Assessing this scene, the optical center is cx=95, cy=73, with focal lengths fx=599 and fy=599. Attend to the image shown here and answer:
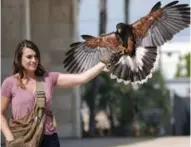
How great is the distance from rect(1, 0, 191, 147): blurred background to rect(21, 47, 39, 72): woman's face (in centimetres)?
104

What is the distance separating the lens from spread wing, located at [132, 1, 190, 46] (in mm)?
4176

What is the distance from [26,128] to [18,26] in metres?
6.01

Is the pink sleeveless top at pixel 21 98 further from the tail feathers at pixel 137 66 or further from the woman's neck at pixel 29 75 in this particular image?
the tail feathers at pixel 137 66

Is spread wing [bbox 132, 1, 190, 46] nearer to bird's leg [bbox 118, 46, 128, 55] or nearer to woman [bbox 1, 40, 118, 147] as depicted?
bird's leg [bbox 118, 46, 128, 55]

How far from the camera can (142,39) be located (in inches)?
165

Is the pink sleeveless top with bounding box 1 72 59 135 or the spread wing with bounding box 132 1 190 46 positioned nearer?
the pink sleeveless top with bounding box 1 72 59 135

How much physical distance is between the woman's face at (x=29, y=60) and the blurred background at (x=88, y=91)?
3.43 ft

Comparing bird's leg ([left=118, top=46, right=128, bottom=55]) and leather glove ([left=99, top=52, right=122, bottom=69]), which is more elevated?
bird's leg ([left=118, top=46, right=128, bottom=55])

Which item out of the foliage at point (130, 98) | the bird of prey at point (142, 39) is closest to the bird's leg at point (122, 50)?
the bird of prey at point (142, 39)

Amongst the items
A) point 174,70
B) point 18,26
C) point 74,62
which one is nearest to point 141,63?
point 74,62

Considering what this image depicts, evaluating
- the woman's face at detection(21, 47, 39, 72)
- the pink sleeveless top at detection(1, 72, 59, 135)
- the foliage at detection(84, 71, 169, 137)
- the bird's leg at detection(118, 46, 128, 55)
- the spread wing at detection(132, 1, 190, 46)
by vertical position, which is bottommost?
the foliage at detection(84, 71, 169, 137)

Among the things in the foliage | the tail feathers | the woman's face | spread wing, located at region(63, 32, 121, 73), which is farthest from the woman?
the foliage

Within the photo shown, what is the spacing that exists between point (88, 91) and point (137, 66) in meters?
19.1

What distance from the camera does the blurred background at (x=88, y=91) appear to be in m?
9.85
